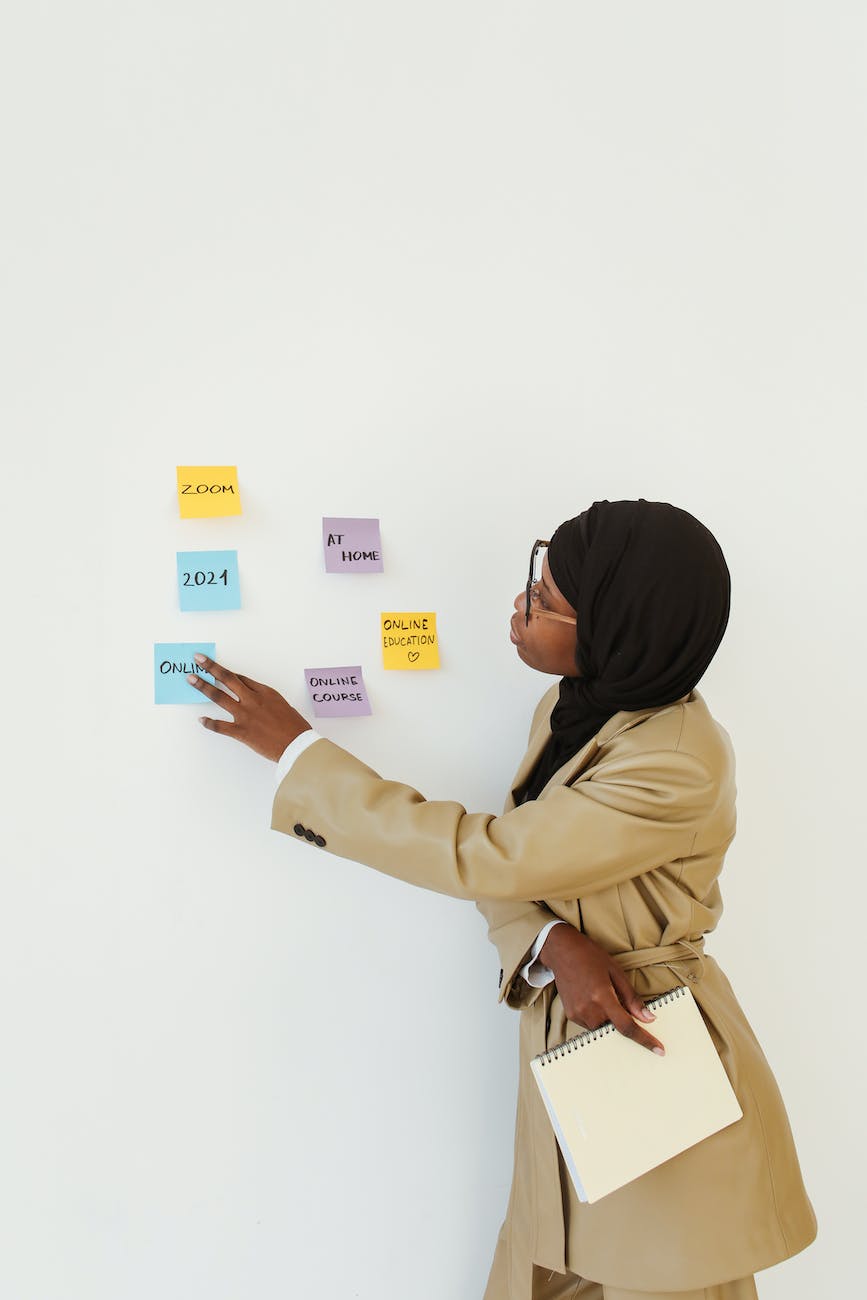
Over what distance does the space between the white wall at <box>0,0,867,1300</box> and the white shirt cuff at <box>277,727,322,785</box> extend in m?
0.15

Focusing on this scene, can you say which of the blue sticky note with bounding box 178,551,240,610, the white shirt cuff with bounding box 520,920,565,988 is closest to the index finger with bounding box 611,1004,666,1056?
the white shirt cuff with bounding box 520,920,565,988

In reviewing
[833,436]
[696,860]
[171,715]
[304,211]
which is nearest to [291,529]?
[171,715]

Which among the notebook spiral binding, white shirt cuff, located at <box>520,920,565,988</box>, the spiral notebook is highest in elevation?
white shirt cuff, located at <box>520,920,565,988</box>

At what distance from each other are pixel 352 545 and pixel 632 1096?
82 centimetres

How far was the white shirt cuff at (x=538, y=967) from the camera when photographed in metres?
1.15

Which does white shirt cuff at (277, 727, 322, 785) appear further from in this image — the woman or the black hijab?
the black hijab

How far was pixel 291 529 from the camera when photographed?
1.34 m

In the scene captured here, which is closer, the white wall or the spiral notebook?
the spiral notebook

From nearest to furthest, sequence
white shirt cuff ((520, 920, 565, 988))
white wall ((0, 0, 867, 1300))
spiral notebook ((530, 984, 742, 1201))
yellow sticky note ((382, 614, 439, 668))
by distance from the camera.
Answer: spiral notebook ((530, 984, 742, 1201)) < white shirt cuff ((520, 920, 565, 988)) < white wall ((0, 0, 867, 1300)) < yellow sticky note ((382, 614, 439, 668))

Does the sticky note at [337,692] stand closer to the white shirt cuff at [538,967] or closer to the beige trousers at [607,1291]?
the white shirt cuff at [538,967]

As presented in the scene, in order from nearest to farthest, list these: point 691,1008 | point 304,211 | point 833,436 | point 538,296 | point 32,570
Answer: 1. point 691,1008
2. point 32,570
3. point 304,211
4. point 538,296
5. point 833,436

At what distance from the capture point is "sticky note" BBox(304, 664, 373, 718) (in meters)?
1.34

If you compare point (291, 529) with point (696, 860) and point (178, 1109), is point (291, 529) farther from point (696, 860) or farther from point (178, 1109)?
point (178, 1109)

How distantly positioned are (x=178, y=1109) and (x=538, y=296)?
134 cm
